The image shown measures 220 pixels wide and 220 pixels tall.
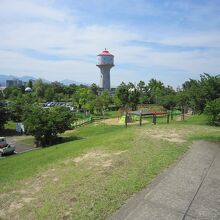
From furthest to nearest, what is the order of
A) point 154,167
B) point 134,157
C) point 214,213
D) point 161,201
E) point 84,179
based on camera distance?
point 134,157 < point 154,167 < point 84,179 < point 161,201 < point 214,213

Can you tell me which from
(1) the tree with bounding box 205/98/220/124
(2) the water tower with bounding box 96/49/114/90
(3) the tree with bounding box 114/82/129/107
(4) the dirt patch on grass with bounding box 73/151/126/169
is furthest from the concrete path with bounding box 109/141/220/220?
(2) the water tower with bounding box 96/49/114/90

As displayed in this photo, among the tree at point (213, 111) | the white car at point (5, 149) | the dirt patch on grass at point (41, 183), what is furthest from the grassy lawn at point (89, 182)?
the white car at point (5, 149)

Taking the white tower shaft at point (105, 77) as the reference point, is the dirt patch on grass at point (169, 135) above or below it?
below

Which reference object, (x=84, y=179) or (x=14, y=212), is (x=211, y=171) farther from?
(x=14, y=212)

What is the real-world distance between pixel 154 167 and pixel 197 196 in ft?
6.76

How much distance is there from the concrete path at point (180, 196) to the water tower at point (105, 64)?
97.8 m

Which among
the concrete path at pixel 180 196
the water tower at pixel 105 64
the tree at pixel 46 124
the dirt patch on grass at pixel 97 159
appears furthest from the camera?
the water tower at pixel 105 64

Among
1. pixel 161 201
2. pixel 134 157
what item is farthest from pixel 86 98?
pixel 161 201

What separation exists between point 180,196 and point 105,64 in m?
101

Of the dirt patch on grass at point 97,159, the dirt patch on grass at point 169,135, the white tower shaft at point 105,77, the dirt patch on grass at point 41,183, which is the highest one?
Result: the white tower shaft at point 105,77

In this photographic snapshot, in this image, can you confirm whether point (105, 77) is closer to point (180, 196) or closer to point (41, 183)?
point (41, 183)

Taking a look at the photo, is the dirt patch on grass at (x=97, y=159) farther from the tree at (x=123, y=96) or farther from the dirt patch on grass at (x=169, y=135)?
the tree at (x=123, y=96)

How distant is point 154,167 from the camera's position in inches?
335

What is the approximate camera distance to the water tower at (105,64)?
343ft
